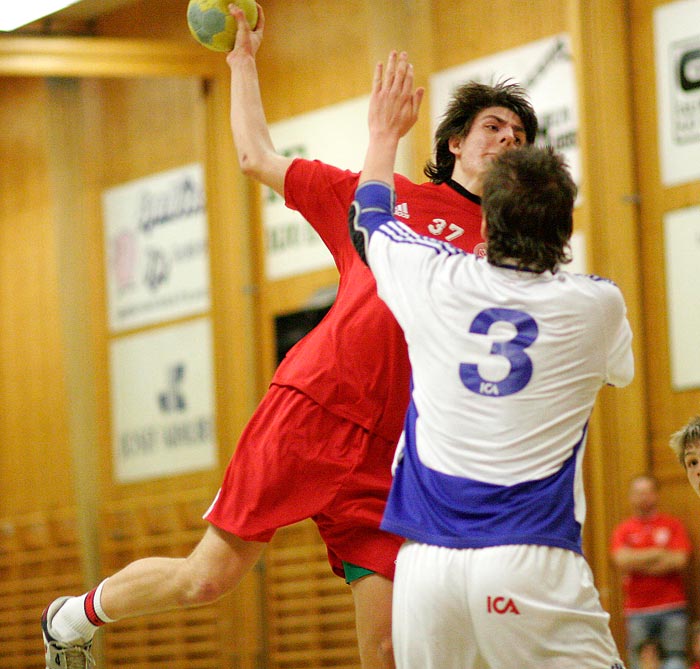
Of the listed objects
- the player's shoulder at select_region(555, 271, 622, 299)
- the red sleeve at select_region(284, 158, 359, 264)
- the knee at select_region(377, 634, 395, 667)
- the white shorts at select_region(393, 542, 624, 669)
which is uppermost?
the red sleeve at select_region(284, 158, 359, 264)

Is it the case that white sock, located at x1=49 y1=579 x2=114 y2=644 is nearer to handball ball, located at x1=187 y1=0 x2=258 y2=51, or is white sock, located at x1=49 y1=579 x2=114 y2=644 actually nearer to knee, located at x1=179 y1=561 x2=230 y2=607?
knee, located at x1=179 y1=561 x2=230 y2=607

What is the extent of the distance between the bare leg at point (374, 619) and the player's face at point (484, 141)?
126 centimetres

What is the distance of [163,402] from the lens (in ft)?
40.0

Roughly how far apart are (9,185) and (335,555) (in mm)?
10385

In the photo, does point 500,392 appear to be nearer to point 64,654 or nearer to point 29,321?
point 64,654

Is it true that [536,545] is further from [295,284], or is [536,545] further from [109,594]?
[295,284]

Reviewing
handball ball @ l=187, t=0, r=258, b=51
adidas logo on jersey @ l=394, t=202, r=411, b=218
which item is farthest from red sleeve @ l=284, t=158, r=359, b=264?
handball ball @ l=187, t=0, r=258, b=51

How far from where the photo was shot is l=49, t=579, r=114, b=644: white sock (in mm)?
4195

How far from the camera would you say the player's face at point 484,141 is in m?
4.12

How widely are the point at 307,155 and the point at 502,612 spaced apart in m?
8.27

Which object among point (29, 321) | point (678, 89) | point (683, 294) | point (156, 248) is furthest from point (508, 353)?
point (29, 321)

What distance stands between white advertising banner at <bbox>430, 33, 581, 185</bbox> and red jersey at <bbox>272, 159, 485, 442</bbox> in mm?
5014

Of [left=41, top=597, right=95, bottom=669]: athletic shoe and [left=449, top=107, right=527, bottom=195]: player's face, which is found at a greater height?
[left=449, top=107, right=527, bottom=195]: player's face

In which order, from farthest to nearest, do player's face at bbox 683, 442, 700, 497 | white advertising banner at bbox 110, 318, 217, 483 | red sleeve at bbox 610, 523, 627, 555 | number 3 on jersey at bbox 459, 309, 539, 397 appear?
white advertising banner at bbox 110, 318, 217, 483, red sleeve at bbox 610, 523, 627, 555, player's face at bbox 683, 442, 700, 497, number 3 on jersey at bbox 459, 309, 539, 397
